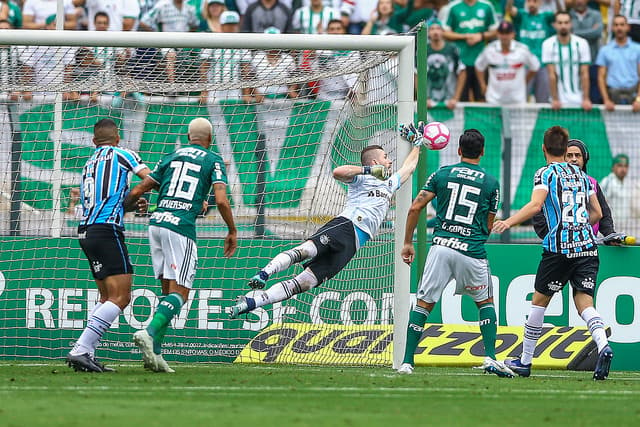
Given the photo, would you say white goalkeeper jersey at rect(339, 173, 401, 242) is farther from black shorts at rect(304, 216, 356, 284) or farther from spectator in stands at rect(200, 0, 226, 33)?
spectator in stands at rect(200, 0, 226, 33)

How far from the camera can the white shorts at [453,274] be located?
9789mm

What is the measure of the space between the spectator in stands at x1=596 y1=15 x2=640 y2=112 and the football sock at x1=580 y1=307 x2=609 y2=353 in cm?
750

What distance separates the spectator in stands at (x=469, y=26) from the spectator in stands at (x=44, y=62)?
7.19 meters

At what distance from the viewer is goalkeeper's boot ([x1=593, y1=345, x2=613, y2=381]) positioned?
9.68m

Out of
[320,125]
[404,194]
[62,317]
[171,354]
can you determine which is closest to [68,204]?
[62,317]

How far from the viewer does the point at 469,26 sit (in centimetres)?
1733

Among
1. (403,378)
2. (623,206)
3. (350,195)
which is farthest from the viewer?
(623,206)

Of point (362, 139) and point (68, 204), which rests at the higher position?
point (362, 139)

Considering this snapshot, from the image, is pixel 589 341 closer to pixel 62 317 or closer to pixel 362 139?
pixel 362 139

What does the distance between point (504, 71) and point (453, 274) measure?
7.45 m

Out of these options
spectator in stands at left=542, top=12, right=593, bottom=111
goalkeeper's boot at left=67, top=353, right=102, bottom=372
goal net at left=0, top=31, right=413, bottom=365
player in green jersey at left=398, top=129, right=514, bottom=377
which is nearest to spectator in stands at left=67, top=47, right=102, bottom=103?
goal net at left=0, top=31, right=413, bottom=365

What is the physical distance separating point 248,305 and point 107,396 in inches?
103

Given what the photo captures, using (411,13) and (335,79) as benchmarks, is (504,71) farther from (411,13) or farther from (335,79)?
(335,79)

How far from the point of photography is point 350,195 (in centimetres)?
1101
